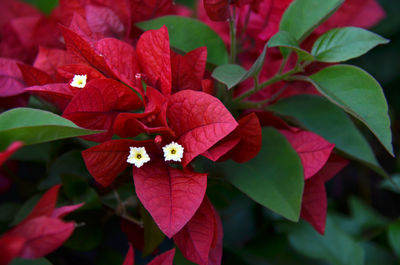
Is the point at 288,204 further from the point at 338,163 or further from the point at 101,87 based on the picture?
the point at 101,87

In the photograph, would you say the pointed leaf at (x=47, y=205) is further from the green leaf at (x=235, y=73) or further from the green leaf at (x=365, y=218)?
the green leaf at (x=365, y=218)

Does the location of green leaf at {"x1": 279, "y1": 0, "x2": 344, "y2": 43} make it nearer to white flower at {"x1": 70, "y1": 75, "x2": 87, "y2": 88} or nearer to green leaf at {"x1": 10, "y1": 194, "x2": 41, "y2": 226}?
white flower at {"x1": 70, "y1": 75, "x2": 87, "y2": 88}

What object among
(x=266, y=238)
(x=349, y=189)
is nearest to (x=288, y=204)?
(x=266, y=238)

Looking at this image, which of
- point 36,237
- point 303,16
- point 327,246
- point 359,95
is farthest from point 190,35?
point 327,246

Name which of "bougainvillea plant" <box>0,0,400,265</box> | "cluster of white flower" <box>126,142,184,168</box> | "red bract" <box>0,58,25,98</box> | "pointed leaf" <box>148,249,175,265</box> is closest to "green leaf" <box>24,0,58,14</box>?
"bougainvillea plant" <box>0,0,400,265</box>

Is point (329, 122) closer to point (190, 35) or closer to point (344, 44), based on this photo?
point (344, 44)
